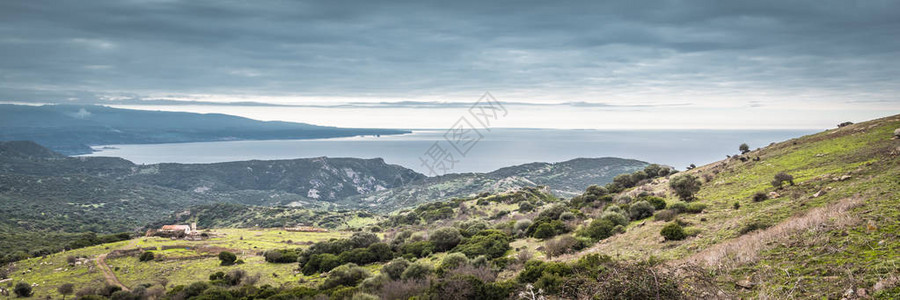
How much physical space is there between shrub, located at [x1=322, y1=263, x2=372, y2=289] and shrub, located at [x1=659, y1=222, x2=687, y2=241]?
1280cm

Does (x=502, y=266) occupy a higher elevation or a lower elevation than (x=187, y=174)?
higher

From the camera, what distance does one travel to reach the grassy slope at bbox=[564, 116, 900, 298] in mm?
7406

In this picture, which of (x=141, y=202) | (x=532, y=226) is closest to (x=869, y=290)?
(x=532, y=226)

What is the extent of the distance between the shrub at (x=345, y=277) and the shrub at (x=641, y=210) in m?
13.8

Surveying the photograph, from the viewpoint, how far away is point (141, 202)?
429 feet

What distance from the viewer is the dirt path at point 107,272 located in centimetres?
2235

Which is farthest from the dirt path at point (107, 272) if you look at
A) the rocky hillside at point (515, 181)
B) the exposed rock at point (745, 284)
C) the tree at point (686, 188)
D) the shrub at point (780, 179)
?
the rocky hillside at point (515, 181)

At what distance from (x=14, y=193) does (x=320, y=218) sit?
115057 millimetres

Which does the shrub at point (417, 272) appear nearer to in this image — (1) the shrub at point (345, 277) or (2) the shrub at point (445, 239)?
(1) the shrub at point (345, 277)

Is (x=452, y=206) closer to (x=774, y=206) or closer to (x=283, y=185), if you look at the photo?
(x=774, y=206)

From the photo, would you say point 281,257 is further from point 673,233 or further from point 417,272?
point 673,233

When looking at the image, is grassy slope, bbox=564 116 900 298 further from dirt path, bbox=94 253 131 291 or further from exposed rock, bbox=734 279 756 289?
dirt path, bbox=94 253 131 291

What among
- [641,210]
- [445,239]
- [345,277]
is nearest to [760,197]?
[641,210]

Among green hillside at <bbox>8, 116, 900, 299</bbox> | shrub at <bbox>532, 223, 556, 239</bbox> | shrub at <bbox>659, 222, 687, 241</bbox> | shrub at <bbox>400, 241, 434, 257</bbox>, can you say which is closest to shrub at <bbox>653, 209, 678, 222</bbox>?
green hillside at <bbox>8, 116, 900, 299</bbox>
